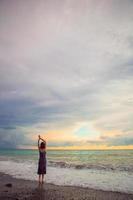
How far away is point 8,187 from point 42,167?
2418mm

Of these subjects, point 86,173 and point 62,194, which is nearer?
point 62,194

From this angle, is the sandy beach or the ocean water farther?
the ocean water

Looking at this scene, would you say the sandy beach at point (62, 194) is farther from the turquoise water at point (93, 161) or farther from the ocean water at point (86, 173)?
the turquoise water at point (93, 161)

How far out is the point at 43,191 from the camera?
13648 mm

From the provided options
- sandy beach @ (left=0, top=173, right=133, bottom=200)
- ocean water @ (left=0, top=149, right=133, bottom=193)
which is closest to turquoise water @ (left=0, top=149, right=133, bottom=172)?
ocean water @ (left=0, top=149, right=133, bottom=193)

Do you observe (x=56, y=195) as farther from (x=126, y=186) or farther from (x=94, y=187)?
(x=126, y=186)

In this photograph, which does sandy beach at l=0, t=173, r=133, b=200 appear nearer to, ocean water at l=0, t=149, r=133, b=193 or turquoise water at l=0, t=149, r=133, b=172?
ocean water at l=0, t=149, r=133, b=193

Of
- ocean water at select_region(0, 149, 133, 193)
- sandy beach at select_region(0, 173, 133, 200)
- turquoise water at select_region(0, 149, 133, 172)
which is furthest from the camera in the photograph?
turquoise water at select_region(0, 149, 133, 172)

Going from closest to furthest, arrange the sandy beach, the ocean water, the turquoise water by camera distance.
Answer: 1. the sandy beach
2. the ocean water
3. the turquoise water

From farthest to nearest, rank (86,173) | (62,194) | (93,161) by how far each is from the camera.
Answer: (93,161) < (86,173) < (62,194)

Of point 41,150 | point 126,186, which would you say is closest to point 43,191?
point 41,150

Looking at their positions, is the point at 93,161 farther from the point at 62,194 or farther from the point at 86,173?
the point at 62,194

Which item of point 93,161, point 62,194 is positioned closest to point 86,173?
point 62,194

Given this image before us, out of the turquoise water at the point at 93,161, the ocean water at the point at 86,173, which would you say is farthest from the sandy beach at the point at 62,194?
the turquoise water at the point at 93,161
